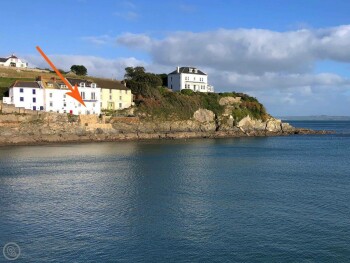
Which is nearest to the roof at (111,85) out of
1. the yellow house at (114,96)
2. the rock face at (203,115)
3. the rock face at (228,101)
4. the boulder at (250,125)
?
the yellow house at (114,96)

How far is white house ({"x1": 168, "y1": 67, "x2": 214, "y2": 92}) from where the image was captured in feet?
314

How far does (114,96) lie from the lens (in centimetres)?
7906

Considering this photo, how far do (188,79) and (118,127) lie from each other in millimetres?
30830

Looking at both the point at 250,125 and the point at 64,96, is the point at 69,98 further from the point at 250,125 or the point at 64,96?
the point at 250,125

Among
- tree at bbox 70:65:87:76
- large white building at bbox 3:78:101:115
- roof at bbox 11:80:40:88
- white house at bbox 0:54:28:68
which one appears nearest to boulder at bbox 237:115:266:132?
large white building at bbox 3:78:101:115

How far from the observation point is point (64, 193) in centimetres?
2736

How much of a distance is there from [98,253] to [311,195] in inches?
667

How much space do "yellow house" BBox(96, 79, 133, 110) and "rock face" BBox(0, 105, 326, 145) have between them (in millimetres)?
5916

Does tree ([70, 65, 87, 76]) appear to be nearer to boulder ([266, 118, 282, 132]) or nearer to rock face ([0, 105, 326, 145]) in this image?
rock face ([0, 105, 326, 145])

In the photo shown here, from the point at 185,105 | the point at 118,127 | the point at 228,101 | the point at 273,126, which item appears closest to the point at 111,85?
the point at 118,127

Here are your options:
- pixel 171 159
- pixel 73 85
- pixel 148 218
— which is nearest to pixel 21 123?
pixel 73 85

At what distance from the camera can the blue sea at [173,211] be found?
16.5 metres

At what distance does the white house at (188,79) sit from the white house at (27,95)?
37.7 m

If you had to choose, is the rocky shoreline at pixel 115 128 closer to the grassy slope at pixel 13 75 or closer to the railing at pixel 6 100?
the railing at pixel 6 100
